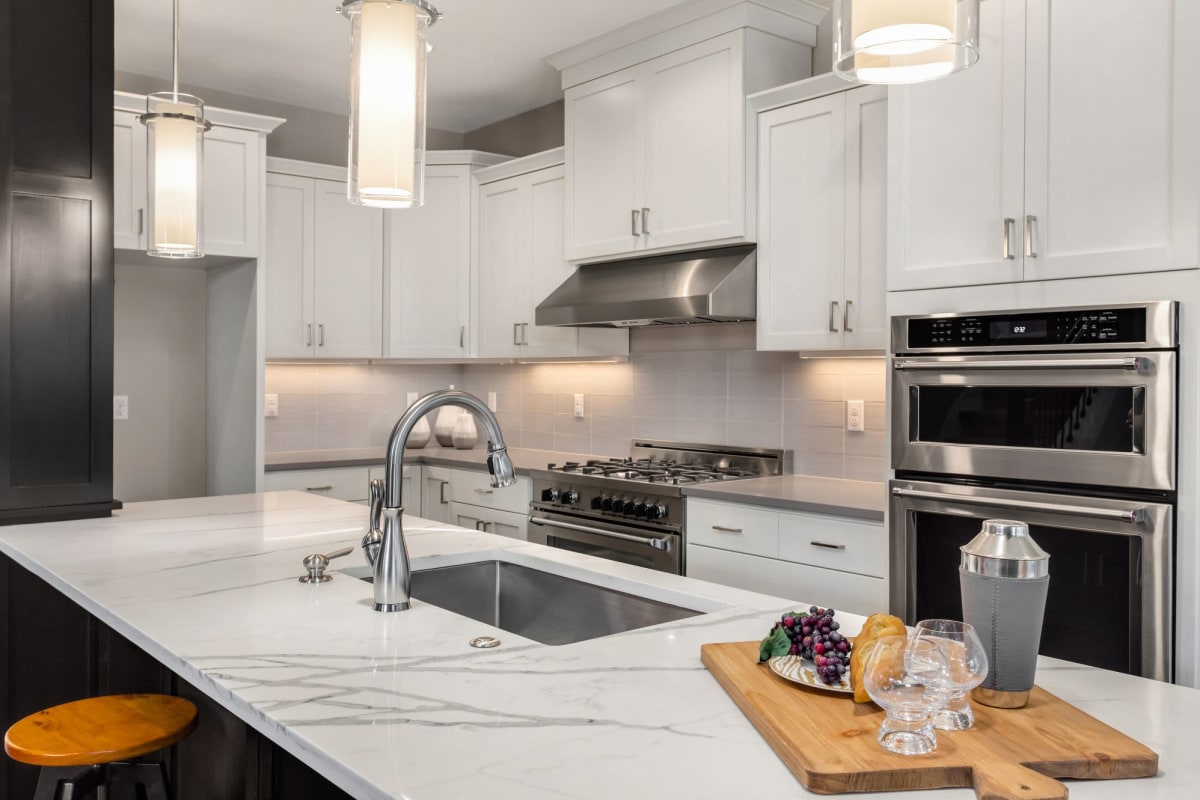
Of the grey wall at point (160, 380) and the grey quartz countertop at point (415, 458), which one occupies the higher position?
the grey wall at point (160, 380)

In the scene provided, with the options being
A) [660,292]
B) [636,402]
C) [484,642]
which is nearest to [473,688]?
[484,642]

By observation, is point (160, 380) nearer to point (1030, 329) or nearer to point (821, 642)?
point (1030, 329)

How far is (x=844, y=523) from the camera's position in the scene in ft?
9.81

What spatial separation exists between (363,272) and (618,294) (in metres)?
1.59

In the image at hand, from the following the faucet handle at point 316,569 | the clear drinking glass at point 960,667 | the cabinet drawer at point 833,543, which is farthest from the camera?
the cabinet drawer at point 833,543

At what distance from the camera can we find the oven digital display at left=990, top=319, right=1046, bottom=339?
239 centimetres

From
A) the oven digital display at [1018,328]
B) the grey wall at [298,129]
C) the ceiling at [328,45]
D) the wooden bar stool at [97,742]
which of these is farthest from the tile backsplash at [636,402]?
the wooden bar stool at [97,742]

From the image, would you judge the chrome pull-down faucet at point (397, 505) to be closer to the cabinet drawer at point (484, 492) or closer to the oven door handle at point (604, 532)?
the oven door handle at point (604, 532)

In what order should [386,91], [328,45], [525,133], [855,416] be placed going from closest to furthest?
[386,91] → [855,416] → [328,45] → [525,133]

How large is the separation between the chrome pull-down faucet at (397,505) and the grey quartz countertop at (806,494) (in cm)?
150

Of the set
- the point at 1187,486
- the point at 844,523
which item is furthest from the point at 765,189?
the point at 1187,486

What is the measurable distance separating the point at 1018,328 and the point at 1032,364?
11 centimetres

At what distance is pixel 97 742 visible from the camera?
1689 mm

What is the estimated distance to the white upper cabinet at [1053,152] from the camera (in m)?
2.17
